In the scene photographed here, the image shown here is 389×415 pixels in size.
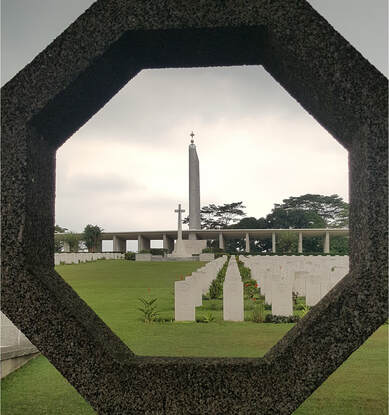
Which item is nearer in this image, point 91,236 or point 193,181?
point 193,181

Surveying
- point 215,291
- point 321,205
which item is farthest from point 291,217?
point 215,291

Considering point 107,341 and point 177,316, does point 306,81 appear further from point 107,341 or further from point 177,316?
point 177,316

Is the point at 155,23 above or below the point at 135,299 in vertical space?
above

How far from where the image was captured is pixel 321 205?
6931 cm

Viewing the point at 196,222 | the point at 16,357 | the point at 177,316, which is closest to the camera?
the point at 16,357

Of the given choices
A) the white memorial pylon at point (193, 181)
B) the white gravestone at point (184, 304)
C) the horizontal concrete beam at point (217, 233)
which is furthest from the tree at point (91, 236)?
the white gravestone at point (184, 304)

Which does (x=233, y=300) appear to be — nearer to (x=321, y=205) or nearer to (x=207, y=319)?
(x=207, y=319)

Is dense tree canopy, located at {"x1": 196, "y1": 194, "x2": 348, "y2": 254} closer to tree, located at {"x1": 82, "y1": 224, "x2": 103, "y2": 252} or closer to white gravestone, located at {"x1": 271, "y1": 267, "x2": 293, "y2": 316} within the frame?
tree, located at {"x1": 82, "y1": 224, "x2": 103, "y2": 252}

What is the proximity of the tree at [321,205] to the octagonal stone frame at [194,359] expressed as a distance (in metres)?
67.1

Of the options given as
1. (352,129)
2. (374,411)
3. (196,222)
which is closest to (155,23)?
(352,129)

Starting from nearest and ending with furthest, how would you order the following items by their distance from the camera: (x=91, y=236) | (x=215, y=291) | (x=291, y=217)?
(x=215, y=291), (x=91, y=236), (x=291, y=217)

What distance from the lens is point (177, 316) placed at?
7777 mm

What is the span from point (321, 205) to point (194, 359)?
2759 inches

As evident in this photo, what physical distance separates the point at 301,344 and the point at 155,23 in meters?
1.89
